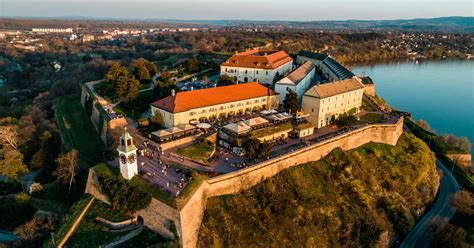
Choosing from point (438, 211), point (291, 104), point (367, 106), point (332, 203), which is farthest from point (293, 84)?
point (438, 211)

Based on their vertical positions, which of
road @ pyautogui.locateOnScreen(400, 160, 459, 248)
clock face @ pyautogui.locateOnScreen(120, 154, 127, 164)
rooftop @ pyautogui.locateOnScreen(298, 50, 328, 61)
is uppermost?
rooftop @ pyautogui.locateOnScreen(298, 50, 328, 61)

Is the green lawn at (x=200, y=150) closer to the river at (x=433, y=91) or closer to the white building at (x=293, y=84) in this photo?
the white building at (x=293, y=84)

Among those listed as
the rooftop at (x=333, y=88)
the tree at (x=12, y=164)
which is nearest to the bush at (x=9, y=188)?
the tree at (x=12, y=164)

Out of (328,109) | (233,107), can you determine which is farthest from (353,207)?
(233,107)

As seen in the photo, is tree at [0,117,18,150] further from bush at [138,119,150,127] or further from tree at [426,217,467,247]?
tree at [426,217,467,247]

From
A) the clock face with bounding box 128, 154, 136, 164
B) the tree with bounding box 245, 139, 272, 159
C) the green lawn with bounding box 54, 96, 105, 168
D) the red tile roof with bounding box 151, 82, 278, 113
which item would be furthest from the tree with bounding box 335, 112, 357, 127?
the green lawn with bounding box 54, 96, 105, 168

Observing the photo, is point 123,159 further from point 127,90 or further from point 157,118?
point 127,90

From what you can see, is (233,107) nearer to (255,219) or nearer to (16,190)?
(255,219)
